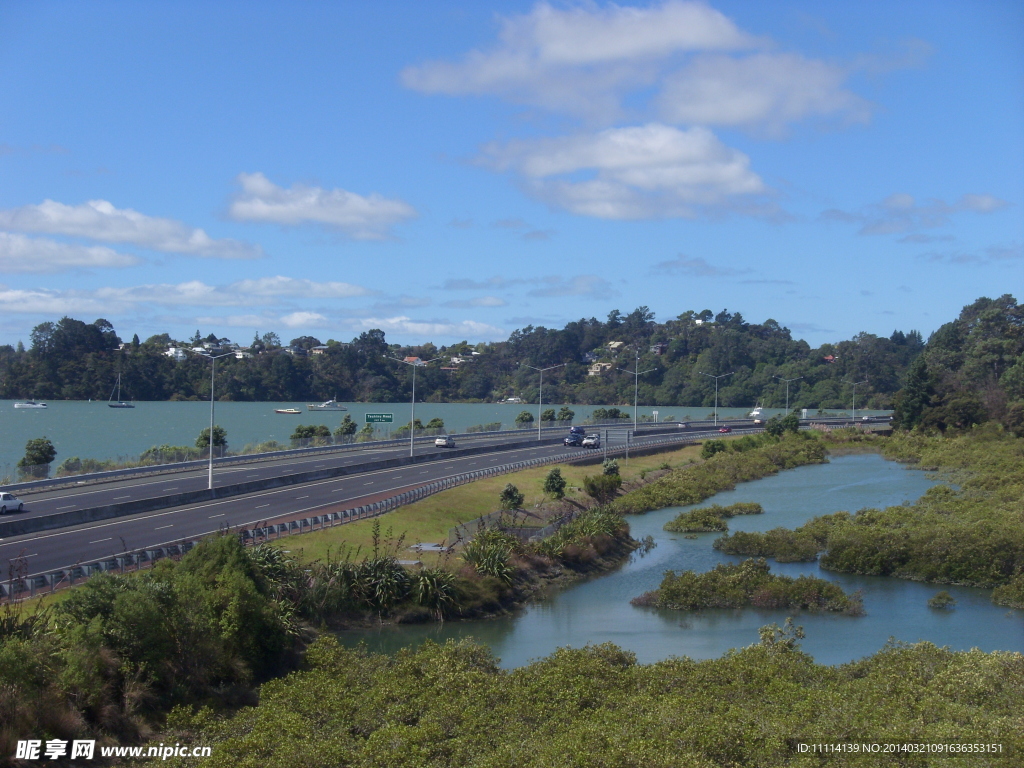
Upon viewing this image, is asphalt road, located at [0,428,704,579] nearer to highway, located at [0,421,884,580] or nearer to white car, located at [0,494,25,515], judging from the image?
highway, located at [0,421,884,580]

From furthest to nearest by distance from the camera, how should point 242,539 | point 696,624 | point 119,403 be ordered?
point 119,403 < point 696,624 < point 242,539

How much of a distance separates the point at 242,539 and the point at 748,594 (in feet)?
67.6

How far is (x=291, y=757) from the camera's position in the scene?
1738 cm

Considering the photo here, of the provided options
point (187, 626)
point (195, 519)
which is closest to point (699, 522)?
point (195, 519)

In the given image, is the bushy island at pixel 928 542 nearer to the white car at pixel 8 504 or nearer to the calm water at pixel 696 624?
the calm water at pixel 696 624

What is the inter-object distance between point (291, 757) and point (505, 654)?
14.6 metres

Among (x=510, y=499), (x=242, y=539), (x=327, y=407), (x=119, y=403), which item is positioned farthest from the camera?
(x=327, y=407)

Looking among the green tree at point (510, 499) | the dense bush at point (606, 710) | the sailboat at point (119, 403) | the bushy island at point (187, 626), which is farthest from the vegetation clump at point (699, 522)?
the sailboat at point (119, 403)

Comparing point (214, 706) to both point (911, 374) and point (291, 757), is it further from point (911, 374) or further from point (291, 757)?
point (911, 374)

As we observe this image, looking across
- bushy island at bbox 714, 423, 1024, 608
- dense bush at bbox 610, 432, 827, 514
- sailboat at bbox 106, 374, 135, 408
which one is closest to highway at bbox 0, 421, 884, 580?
dense bush at bbox 610, 432, 827, 514

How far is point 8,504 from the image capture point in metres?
42.9

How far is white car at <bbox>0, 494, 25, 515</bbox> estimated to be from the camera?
140ft

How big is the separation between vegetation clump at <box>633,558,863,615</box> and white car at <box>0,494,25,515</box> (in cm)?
2800

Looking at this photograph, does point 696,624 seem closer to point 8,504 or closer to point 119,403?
point 8,504
